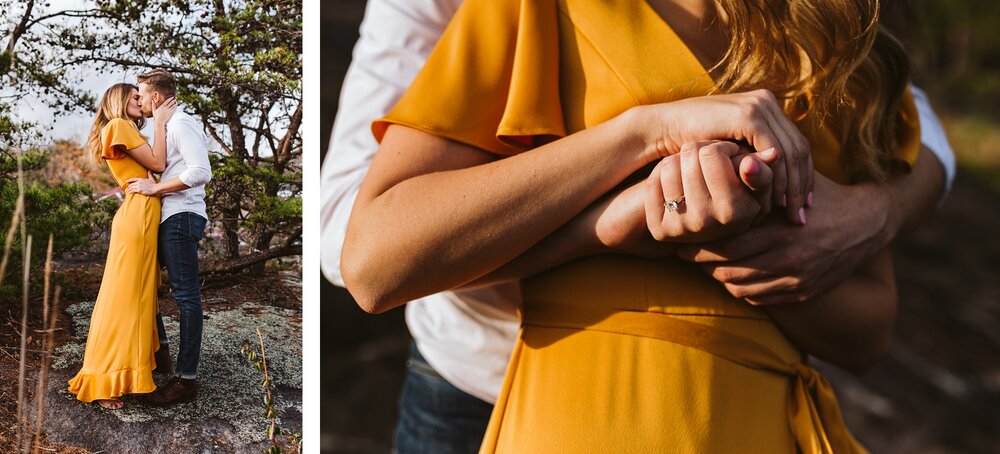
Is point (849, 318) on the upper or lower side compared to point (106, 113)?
lower

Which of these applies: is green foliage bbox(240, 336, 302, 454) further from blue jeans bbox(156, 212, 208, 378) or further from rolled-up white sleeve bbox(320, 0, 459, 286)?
rolled-up white sleeve bbox(320, 0, 459, 286)

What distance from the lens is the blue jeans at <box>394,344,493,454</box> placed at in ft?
4.70

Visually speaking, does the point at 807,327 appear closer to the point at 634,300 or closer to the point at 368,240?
the point at 634,300

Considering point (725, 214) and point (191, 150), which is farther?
point (191, 150)

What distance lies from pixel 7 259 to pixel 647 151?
75 cm

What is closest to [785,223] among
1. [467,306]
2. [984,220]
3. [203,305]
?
[467,306]

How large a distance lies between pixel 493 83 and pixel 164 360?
1.82 feet

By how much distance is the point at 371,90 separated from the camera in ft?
4.26

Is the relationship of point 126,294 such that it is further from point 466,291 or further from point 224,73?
point 466,291

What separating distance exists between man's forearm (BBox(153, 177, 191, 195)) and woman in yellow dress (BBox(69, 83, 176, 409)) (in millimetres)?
15

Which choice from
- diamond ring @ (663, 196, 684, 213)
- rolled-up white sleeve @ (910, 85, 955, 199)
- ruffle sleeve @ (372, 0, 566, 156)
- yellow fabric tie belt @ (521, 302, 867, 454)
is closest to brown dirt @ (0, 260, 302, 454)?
ruffle sleeve @ (372, 0, 566, 156)

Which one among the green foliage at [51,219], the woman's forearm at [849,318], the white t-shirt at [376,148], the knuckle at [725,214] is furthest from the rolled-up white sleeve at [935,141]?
the green foliage at [51,219]

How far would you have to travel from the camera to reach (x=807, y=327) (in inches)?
38.9

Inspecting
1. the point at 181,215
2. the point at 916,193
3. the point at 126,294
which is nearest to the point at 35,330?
the point at 126,294
